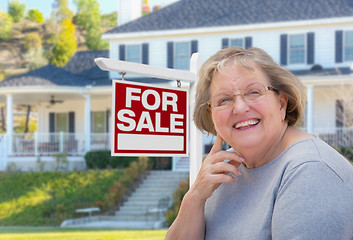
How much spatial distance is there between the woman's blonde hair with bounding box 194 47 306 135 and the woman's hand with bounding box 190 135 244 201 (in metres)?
0.23

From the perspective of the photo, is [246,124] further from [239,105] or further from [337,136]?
[337,136]

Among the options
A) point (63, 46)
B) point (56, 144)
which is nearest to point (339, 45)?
point (56, 144)

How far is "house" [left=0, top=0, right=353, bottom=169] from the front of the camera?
22.1 meters

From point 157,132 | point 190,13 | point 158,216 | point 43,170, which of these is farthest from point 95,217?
point 157,132

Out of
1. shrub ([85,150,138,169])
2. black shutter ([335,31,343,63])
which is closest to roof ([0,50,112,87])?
shrub ([85,150,138,169])

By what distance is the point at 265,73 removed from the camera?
1980 mm

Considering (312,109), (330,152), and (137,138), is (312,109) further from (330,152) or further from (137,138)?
(330,152)

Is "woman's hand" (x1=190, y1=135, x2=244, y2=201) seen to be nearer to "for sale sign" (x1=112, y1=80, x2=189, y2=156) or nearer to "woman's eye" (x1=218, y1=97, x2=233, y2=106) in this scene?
"woman's eye" (x1=218, y1=97, x2=233, y2=106)

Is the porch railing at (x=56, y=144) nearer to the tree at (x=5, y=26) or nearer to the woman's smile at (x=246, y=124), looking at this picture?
the woman's smile at (x=246, y=124)

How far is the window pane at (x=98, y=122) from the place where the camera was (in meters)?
26.9

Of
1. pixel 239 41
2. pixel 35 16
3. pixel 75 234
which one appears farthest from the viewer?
pixel 35 16

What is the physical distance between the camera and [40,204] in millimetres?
18969

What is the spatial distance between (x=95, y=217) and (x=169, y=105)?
14.8 metres

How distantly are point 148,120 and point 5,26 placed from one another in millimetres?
79511
